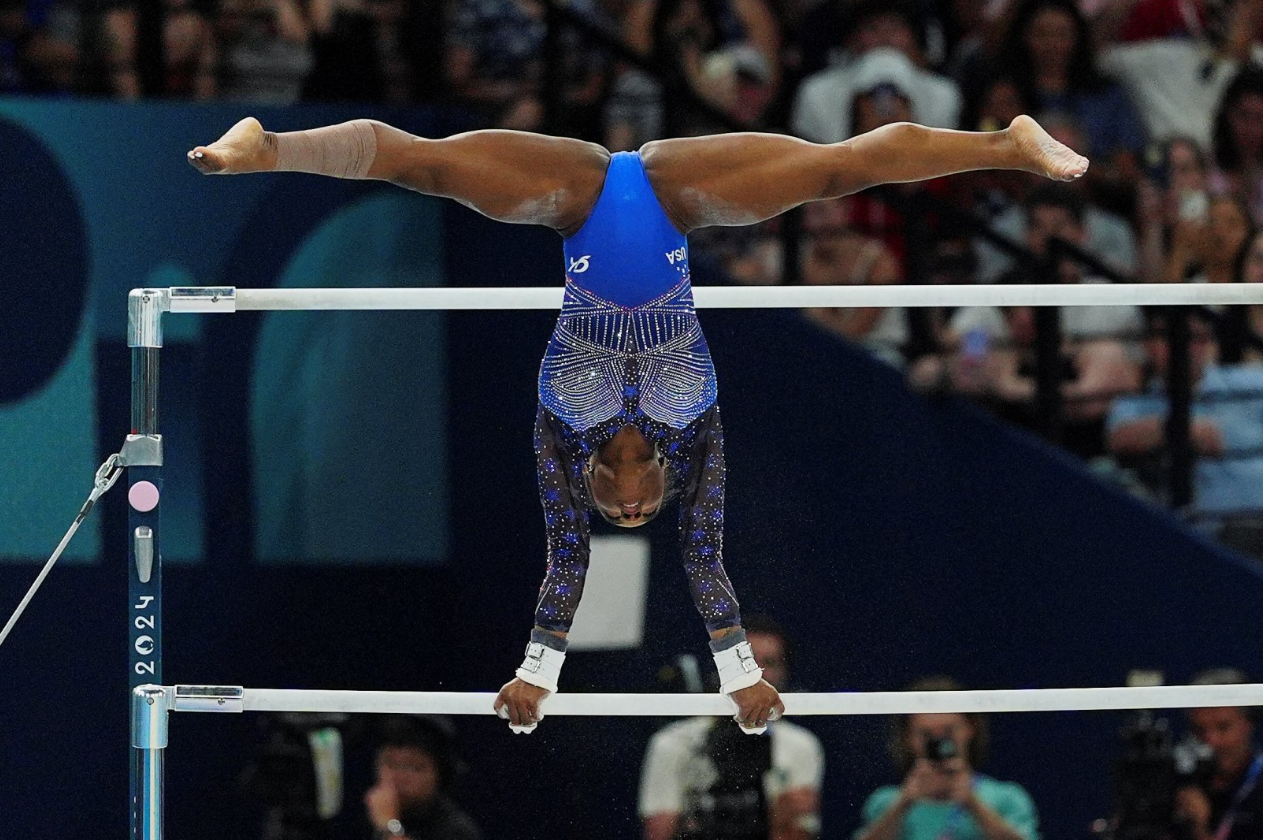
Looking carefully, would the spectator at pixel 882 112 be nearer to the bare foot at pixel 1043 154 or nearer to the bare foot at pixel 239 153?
the bare foot at pixel 1043 154

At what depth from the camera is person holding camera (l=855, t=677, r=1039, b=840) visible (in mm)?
4586

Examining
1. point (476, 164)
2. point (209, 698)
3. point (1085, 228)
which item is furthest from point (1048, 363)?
point (209, 698)

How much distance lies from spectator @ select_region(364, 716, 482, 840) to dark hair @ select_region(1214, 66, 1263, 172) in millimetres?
3508

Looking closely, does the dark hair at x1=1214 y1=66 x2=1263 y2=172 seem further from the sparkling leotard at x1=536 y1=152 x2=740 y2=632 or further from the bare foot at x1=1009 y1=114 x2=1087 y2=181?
the sparkling leotard at x1=536 y1=152 x2=740 y2=632

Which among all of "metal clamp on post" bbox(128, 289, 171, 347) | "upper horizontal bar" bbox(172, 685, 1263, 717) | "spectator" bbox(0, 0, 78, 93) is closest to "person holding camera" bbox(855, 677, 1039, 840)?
"upper horizontal bar" bbox(172, 685, 1263, 717)

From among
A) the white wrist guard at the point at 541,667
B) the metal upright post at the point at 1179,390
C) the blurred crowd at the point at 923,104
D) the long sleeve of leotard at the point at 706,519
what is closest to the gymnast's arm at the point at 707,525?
the long sleeve of leotard at the point at 706,519

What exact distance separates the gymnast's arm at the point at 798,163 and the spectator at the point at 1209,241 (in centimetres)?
253

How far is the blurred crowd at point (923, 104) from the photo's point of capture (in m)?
5.45

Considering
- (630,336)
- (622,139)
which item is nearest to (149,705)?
(630,336)

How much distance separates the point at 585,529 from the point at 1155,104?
3.51 m

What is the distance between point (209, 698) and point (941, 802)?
201 cm

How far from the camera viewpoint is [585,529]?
3.73 m

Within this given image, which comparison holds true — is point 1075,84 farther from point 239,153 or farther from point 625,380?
point 239,153

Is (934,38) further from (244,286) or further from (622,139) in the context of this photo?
(244,286)
